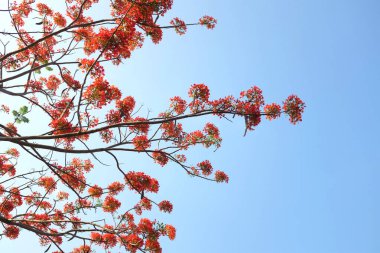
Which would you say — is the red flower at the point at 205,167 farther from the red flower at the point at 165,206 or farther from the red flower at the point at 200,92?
the red flower at the point at 200,92

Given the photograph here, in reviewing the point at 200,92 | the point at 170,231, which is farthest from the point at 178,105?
the point at 170,231

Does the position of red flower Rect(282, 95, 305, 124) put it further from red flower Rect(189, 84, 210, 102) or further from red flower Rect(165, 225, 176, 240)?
red flower Rect(165, 225, 176, 240)

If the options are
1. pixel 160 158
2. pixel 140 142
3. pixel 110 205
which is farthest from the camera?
pixel 110 205

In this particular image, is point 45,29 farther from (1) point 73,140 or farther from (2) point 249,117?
(2) point 249,117

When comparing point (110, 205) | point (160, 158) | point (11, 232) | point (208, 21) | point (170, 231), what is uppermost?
point (208, 21)

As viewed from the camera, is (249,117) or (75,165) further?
(75,165)

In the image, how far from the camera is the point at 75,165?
9477 mm

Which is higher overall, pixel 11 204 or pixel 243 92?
pixel 243 92

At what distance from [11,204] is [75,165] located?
7.32ft

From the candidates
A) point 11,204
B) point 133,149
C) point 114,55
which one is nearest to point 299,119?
point 133,149

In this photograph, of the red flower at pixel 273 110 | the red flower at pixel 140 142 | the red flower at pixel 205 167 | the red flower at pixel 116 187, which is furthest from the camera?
the red flower at pixel 116 187

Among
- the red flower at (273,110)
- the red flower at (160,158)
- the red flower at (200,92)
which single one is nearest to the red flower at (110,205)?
the red flower at (160,158)

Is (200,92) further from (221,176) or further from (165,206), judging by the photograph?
(165,206)

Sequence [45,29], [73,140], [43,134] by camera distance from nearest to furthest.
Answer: [43,134] < [73,140] < [45,29]
